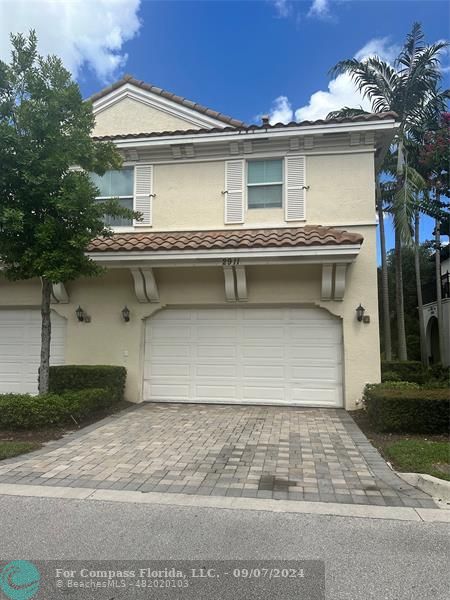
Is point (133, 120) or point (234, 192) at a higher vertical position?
point (133, 120)

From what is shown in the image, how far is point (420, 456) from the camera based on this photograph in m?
5.46

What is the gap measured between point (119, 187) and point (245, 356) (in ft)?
17.7

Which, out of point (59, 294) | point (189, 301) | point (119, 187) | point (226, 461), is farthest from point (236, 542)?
point (119, 187)

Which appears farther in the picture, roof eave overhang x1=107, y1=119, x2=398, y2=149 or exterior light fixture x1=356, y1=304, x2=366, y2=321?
roof eave overhang x1=107, y1=119, x2=398, y2=149

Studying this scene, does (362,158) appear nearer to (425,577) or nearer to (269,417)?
(269,417)

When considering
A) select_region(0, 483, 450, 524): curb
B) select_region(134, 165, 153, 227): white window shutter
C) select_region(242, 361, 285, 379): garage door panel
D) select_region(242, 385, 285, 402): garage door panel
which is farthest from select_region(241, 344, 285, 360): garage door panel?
select_region(0, 483, 450, 524): curb

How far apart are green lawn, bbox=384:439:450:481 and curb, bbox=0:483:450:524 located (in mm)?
884

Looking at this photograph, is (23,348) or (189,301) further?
(23,348)

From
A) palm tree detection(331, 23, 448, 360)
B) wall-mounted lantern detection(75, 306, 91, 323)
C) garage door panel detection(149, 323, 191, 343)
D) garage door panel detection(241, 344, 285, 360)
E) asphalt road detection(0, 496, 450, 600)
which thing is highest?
palm tree detection(331, 23, 448, 360)

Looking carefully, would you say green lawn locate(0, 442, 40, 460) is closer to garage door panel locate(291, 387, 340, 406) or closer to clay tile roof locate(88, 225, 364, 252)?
clay tile roof locate(88, 225, 364, 252)

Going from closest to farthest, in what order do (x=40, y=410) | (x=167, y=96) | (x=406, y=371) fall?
1. (x=40, y=410)
2. (x=167, y=96)
3. (x=406, y=371)

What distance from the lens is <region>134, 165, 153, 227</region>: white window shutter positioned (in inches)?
421

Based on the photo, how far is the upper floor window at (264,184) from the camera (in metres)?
10.3

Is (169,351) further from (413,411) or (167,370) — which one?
(413,411)
